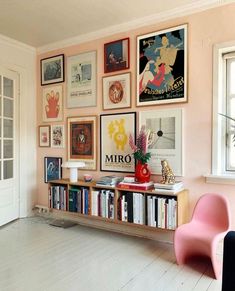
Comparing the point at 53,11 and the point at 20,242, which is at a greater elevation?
the point at 53,11

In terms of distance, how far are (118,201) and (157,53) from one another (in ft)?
5.59

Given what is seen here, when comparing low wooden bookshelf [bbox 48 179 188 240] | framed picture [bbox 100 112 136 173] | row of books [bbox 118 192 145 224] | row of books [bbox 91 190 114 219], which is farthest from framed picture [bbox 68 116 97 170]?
row of books [bbox 118 192 145 224]

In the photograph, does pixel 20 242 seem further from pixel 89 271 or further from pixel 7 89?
pixel 7 89

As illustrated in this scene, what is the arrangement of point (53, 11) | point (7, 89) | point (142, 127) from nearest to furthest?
point (53, 11)
point (142, 127)
point (7, 89)

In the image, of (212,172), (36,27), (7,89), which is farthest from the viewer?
(7,89)

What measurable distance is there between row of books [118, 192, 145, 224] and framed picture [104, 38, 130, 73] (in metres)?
1.53

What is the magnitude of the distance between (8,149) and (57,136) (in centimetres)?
69

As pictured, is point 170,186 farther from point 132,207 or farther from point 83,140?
point 83,140

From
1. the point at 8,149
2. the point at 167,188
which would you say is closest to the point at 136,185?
the point at 167,188

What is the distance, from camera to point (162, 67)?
113 inches

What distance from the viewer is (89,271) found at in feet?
7.22

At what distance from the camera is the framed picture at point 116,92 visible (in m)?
3.11

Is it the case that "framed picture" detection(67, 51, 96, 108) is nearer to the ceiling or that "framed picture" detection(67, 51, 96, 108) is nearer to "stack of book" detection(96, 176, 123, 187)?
the ceiling

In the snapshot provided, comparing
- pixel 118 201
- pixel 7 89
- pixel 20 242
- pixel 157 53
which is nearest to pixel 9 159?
pixel 7 89
